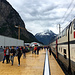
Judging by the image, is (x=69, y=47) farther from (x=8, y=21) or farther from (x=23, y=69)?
(x=8, y=21)

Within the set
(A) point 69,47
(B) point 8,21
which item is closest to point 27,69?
(A) point 69,47

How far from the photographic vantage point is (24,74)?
9289mm

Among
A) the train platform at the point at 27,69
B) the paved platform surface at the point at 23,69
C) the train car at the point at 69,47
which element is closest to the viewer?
the train car at the point at 69,47

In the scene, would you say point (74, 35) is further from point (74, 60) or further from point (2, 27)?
point (2, 27)

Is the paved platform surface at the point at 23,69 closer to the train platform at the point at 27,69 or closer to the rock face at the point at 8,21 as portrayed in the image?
the train platform at the point at 27,69

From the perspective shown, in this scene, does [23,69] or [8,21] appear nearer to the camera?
[23,69]

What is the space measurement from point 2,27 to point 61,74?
109m

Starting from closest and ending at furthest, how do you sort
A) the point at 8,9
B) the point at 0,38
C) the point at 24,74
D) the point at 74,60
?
the point at 74,60, the point at 24,74, the point at 0,38, the point at 8,9

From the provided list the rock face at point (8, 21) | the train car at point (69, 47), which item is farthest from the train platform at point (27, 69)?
the rock face at point (8, 21)

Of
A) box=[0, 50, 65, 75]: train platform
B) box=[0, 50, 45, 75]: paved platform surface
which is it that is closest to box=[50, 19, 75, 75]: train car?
box=[0, 50, 65, 75]: train platform

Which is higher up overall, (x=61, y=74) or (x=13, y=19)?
(x=13, y=19)

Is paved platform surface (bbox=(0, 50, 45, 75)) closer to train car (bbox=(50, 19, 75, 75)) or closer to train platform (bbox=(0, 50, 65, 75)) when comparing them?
train platform (bbox=(0, 50, 65, 75))

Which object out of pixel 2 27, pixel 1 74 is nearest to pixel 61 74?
pixel 1 74

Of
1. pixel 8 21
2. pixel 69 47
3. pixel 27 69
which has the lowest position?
pixel 27 69
